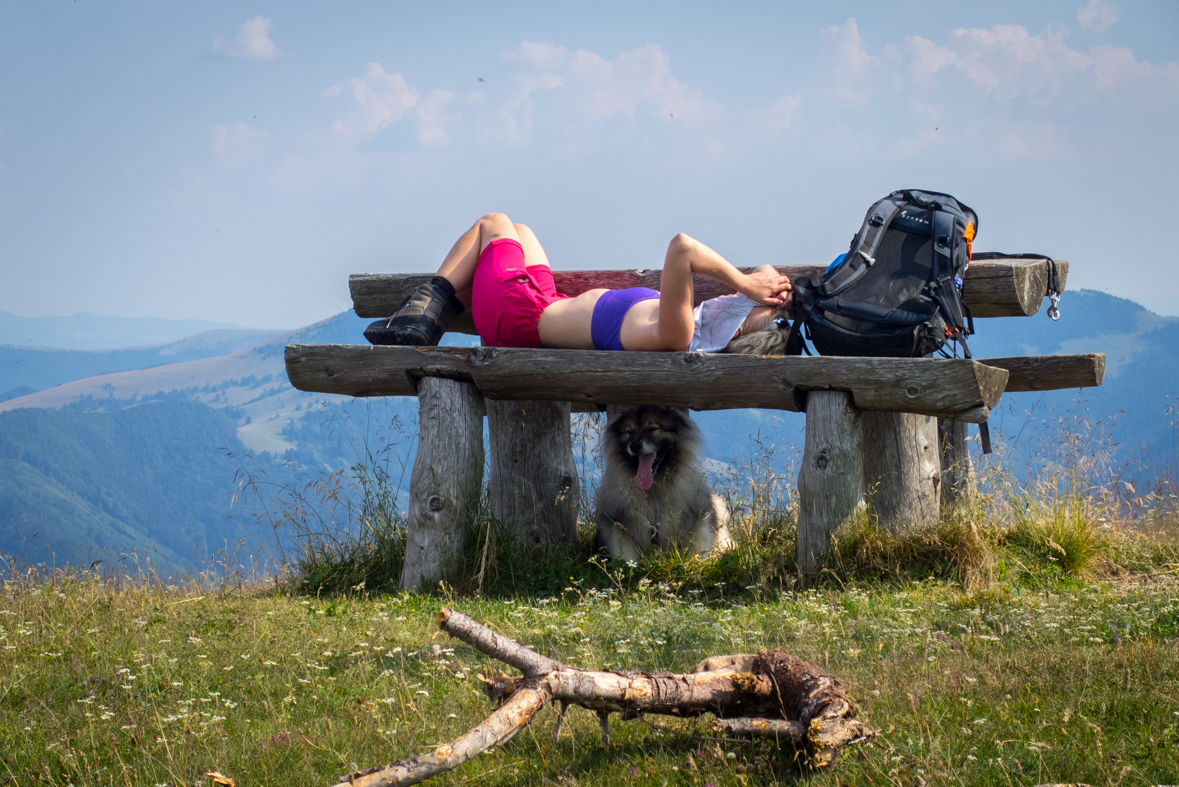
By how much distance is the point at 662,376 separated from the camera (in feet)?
16.5

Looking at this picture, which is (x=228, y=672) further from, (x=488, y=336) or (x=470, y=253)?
(x=470, y=253)

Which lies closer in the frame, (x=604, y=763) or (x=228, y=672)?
(x=604, y=763)

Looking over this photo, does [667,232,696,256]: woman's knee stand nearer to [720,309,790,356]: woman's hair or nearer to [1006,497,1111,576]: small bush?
[720,309,790,356]: woman's hair

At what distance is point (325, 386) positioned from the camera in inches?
220

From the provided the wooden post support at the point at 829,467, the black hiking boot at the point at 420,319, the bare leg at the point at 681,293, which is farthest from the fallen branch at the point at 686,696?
the black hiking boot at the point at 420,319

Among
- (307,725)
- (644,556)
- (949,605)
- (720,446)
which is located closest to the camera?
(307,725)

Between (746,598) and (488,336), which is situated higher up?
(488,336)

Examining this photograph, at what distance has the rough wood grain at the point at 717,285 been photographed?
5.16 metres

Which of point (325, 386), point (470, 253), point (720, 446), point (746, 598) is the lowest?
point (720, 446)

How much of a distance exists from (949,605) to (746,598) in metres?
1.05

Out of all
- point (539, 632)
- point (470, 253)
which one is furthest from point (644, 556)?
point (470, 253)

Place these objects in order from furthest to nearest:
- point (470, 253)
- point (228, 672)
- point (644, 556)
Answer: point (470, 253), point (644, 556), point (228, 672)

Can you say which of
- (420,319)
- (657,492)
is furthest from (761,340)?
(420,319)

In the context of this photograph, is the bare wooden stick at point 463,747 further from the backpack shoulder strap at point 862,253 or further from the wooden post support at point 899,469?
the wooden post support at point 899,469
